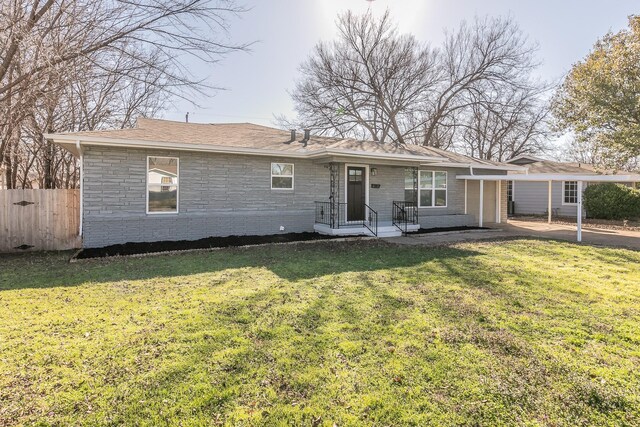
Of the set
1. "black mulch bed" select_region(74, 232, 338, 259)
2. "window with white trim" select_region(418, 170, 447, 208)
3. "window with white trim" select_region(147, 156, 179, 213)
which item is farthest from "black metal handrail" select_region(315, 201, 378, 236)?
"window with white trim" select_region(147, 156, 179, 213)

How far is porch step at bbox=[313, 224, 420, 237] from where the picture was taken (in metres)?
10.8

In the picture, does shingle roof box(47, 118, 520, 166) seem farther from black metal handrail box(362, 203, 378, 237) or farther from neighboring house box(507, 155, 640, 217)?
neighboring house box(507, 155, 640, 217)

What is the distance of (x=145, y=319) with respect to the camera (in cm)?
413

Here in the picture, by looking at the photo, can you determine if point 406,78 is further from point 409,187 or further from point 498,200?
point 409,187

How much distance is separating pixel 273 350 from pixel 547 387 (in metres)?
2.37

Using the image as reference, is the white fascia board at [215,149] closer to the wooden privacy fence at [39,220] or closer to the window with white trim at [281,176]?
the window with white trim at [281,176]

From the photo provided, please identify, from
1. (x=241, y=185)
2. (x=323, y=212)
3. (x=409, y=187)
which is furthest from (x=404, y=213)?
(x=241, y=185)

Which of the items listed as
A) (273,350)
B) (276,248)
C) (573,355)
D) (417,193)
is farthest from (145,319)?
(417,193)

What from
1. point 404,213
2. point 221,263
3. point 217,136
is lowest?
point 221,263

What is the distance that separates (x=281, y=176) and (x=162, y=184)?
136 inches

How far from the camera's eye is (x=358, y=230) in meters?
11.2

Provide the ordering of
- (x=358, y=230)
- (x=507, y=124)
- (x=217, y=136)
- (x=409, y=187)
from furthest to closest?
1. (x=507, y=124)
2. (x=409, y=187)
3. (x=358, y=230)
4. (x=217, y=136)

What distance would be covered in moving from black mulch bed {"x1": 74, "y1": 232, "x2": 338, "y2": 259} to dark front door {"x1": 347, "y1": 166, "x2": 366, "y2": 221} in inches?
70.9

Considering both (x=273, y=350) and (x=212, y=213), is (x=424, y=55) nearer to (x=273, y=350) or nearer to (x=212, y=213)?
(x=212, y=213)
